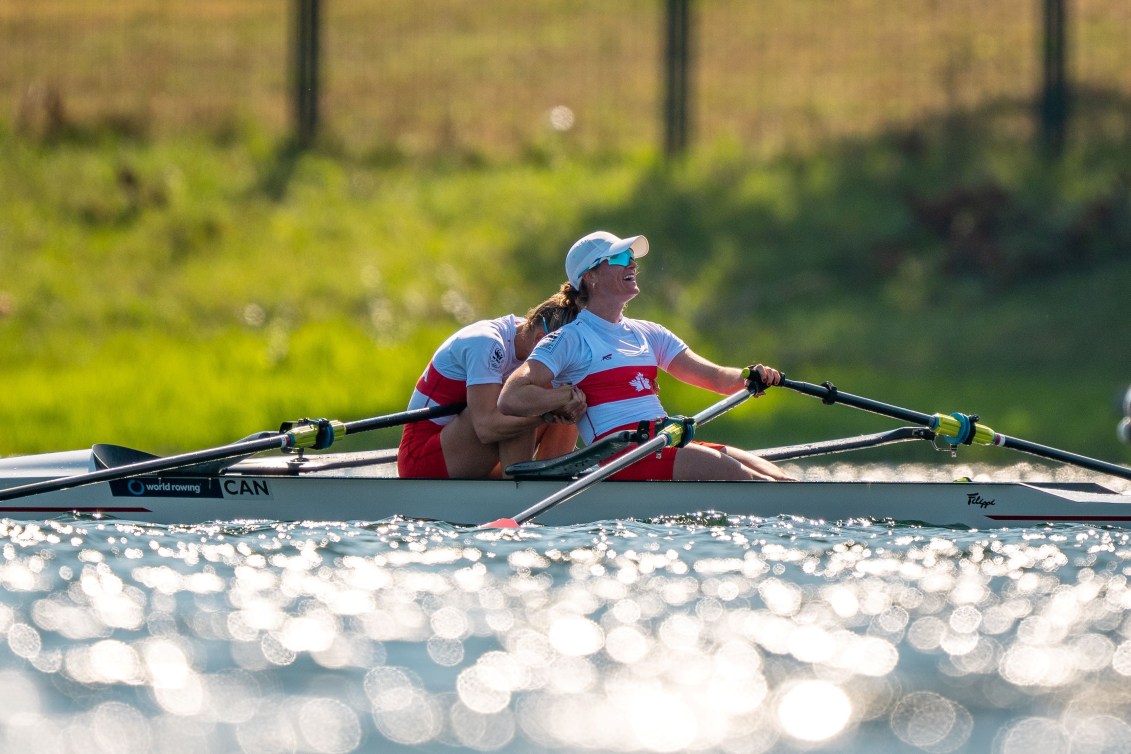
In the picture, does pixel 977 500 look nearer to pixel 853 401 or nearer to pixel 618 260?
pixel 853 401

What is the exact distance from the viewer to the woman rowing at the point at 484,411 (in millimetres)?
8750

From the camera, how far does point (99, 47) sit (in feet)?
79.2

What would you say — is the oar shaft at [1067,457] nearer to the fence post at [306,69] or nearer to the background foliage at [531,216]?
the background foliage at [531,216]

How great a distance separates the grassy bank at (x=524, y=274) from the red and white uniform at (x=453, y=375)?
21.6ft

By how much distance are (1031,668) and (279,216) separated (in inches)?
621

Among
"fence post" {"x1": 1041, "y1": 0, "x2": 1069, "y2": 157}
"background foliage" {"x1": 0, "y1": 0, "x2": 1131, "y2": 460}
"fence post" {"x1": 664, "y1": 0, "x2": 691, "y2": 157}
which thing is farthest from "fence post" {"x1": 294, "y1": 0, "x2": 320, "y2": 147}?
"fence post" {"x1": 1041, "y1": 0, "x2": 1069, "y2": 157}

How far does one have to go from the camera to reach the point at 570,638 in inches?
247

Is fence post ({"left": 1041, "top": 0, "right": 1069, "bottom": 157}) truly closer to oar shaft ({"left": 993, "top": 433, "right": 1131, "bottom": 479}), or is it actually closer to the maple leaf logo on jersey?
oar shaft ({"left": 993, "top": 433, "right": 1131, "bottom": 479})

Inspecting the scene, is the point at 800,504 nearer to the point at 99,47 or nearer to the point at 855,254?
the point at 855,254

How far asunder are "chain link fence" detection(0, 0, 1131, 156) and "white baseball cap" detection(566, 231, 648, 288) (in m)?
13.1

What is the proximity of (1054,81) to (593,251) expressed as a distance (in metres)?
14.5

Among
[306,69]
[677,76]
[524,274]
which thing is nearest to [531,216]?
[524,274]

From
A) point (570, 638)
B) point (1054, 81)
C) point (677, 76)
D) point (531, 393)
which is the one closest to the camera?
point (570, 638)

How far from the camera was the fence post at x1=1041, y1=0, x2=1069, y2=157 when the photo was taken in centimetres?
2138
